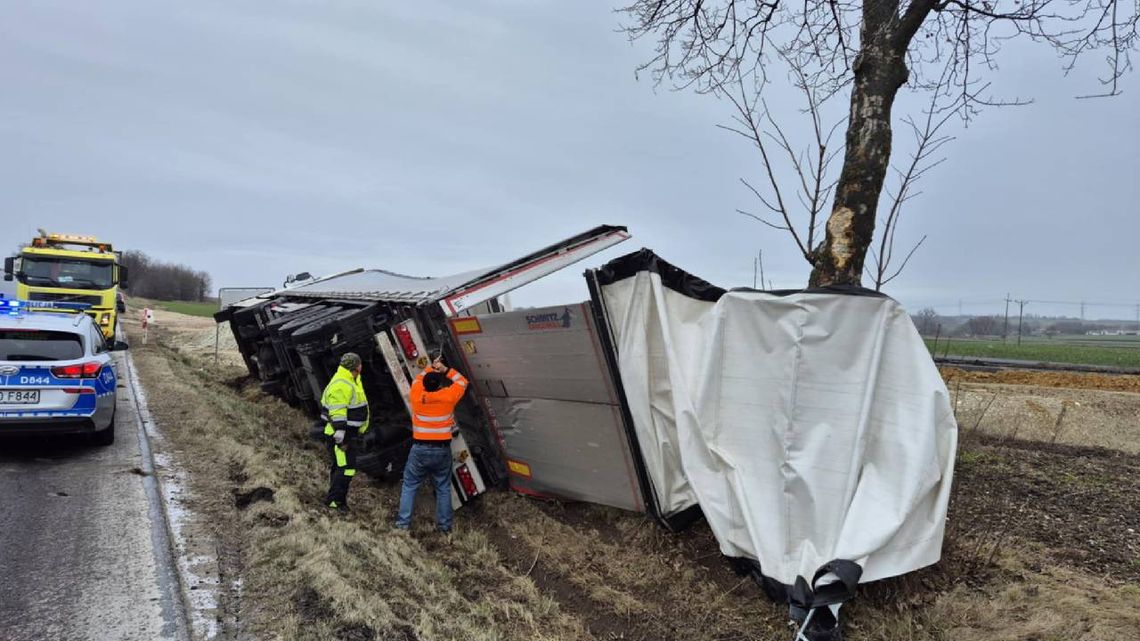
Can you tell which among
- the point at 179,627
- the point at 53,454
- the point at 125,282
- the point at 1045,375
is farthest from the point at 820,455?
the point at 125,282

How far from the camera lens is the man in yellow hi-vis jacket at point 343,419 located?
19.7 ft

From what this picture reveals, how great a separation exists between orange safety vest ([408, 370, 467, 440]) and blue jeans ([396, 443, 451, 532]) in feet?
0.45

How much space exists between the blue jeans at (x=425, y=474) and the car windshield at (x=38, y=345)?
3.97 m

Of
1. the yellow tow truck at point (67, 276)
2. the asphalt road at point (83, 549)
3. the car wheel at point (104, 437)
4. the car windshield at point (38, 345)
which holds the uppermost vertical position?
the yellow tow truck at point (67, 276)

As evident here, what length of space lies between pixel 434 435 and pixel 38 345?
4.38 m

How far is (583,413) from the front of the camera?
5.48 m

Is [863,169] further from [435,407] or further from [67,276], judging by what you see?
[67,276]

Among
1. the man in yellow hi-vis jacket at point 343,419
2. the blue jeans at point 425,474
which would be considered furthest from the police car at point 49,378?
the blue jeans at point 425,474

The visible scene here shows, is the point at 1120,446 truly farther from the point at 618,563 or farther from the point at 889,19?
the point at 618,563

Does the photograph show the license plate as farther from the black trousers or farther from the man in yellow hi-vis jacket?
the black trousers

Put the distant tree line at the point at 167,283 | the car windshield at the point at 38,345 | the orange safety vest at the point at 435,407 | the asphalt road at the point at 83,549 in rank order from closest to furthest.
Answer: the asphalt road at the point at 83,549
the orange safety vest at the point at 435,407
the car windshield at the point at 38,345
the distant tree line at the point at 167,283

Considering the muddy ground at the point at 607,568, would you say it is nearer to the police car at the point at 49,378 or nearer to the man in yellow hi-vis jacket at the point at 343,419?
the man in yellow hi-vis jacket at the point at 343,419

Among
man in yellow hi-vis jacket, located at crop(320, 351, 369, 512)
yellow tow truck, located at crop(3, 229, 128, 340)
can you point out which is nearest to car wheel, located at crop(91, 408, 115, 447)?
man in yellow hi-vis jacket, located at crop(320, 351, 369, 512)

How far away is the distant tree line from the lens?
9325 centimetres
